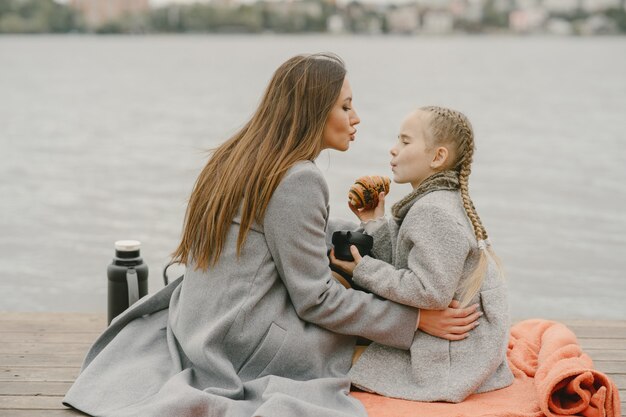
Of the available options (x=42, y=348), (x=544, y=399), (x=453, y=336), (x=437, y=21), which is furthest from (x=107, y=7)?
(x=544, y=399)

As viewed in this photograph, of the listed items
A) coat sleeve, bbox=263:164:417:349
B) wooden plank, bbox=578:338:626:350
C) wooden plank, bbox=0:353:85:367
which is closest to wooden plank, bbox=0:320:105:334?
wooden plank, bbox=0:353:85:367

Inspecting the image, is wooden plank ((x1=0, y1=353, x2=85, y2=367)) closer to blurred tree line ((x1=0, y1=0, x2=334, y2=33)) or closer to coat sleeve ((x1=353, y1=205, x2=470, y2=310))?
coat sleeve ((x1=353, y1=205, x2=470, y2=310))

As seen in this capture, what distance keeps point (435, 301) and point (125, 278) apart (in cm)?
143

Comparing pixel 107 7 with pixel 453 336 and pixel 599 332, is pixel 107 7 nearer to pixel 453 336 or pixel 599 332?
pixel 599 332

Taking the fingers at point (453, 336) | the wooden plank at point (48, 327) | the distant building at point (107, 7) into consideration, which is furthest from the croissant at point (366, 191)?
the distant building at point (107, 7)

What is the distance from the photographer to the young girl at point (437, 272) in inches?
112

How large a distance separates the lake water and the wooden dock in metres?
0.99

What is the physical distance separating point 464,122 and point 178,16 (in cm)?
5778

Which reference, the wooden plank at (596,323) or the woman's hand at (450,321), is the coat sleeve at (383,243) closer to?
the woman's hand at (450,321)

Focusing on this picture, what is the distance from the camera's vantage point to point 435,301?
2852 mm

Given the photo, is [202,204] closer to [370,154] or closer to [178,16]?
[370,154]

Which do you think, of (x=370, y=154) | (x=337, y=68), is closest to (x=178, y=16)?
(x=370, y=154)

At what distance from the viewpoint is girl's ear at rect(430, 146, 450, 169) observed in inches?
117

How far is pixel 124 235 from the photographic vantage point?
27.0 feet
